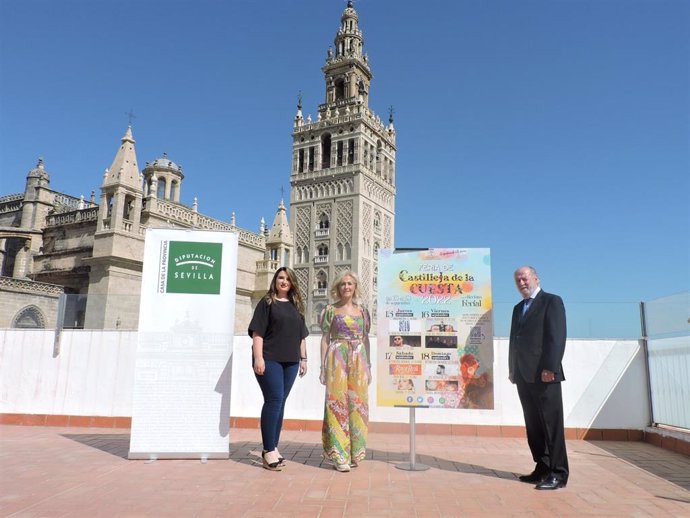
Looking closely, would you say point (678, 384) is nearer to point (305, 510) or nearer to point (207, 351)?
point (305, 510)

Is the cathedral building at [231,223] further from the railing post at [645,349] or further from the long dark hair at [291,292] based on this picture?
the railing post at [645,349]

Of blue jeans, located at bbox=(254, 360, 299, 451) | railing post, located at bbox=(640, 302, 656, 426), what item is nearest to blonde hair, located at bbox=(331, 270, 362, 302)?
blue jeans, located at bbox=(254, 360, 299, 451)

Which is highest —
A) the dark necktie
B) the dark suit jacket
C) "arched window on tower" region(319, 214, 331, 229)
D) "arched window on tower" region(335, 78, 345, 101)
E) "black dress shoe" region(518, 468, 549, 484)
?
"arched window on tower" region(335, 78, 345, 101)

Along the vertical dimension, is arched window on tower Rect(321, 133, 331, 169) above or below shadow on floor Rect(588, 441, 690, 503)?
above

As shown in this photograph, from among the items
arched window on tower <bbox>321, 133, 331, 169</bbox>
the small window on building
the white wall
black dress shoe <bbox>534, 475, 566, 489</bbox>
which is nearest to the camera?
black dress shoe <bbox>534, 475, 566, 489</bbox>

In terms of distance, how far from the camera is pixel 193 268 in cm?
590

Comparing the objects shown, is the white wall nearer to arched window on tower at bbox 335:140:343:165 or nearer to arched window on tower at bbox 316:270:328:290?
arched window on tower at bbox 316:270:328:290

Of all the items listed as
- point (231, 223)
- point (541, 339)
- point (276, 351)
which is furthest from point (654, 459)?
point (231, 223)

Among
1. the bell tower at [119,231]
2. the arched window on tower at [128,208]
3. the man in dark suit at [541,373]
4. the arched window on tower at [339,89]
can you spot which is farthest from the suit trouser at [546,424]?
the arched window on tower at [339,89]

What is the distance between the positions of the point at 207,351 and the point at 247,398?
2472 mm

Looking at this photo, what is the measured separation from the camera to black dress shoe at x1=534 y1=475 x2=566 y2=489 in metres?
4.42

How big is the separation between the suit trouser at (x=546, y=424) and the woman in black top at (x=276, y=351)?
2.29 metres

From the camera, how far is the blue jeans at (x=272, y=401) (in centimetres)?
510

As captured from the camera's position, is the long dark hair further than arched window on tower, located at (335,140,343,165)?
No
